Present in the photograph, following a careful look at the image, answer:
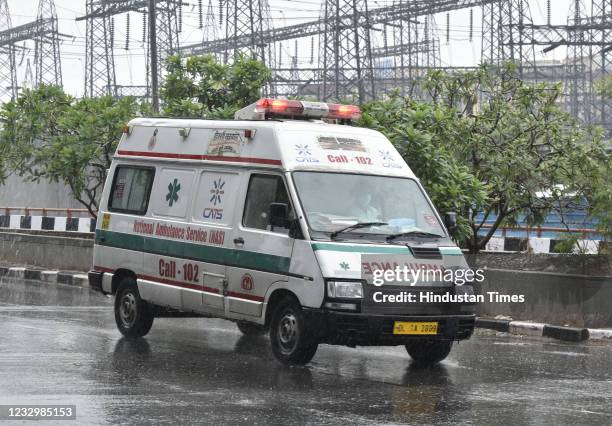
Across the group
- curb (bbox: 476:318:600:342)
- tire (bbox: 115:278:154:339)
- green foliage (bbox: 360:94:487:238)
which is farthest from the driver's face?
green foliage (bbox: 360:94:487:238)

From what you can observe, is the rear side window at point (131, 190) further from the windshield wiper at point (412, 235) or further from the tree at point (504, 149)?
the tree at point (504, 149)

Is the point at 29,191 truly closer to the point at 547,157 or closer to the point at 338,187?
the point at 547,157

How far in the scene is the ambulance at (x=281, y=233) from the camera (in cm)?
1045

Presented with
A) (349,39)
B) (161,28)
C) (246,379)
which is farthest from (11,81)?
(246,379)

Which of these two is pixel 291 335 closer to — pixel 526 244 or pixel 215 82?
pixel 526 244

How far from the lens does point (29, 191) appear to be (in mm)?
35844

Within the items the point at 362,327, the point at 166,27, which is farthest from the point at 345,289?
the point at 166,27

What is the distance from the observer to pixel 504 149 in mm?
17578

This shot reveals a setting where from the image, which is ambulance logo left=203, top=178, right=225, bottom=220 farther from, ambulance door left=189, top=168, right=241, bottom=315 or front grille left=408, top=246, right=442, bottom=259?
front grille left=408, top=246, right=442, bottom=259

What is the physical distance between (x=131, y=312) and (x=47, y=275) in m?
9.74

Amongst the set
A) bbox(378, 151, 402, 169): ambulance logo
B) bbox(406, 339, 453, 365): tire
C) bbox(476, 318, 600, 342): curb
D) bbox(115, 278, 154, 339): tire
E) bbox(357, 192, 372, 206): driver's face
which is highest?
bbox(378, 151, 402, 169): ambulance logo

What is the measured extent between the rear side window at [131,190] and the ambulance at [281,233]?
0.02 metres

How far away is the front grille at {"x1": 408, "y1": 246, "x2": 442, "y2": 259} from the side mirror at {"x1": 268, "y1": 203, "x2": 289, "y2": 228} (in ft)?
3.91

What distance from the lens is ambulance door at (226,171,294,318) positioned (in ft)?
35.9
